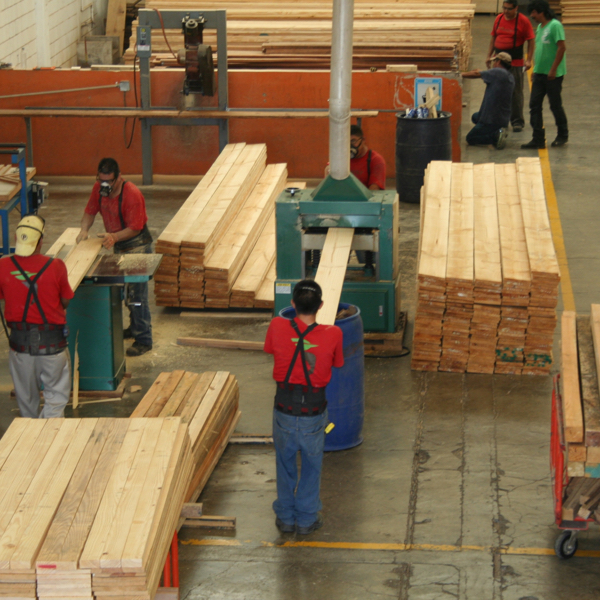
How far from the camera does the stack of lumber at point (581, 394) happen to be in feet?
15.7

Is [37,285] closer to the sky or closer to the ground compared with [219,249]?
closer to the sky

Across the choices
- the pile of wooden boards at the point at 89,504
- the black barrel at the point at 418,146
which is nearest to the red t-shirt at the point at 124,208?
the pile of wooden boards at the point at 89,504

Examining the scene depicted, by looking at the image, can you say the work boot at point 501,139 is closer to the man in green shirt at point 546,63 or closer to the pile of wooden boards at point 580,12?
the man in green shirt at point 546,63

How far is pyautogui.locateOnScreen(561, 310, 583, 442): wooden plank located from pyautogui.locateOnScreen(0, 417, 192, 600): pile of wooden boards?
2.17 meters

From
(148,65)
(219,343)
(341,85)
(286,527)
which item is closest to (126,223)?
(219,343)

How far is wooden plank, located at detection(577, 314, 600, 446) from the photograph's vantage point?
188 inches

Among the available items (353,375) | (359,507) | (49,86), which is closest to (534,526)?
(359,507)

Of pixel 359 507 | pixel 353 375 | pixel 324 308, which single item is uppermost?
pixel 324 308

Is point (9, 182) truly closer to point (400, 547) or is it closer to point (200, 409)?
point (200, 409)

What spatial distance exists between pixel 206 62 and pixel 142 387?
649cm

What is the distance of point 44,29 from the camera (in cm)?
1894

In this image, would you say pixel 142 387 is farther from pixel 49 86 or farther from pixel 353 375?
pixel 49 86

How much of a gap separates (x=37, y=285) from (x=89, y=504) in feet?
7.21

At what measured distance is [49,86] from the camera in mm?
14695
